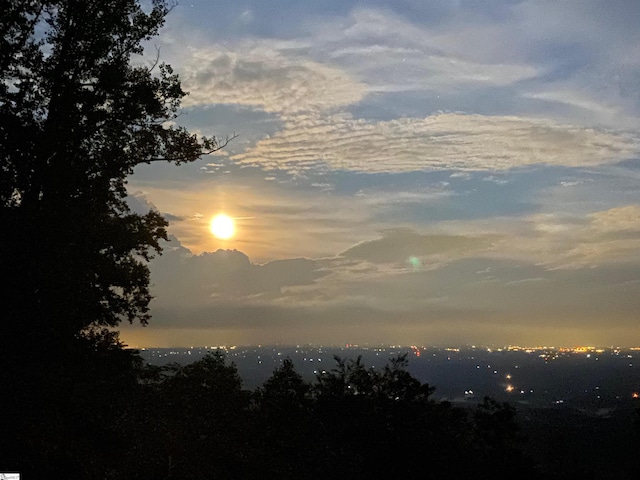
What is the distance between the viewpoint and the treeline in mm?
10406

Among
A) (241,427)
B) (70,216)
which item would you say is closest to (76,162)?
(70,216)

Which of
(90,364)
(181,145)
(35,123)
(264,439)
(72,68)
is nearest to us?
(90,364)

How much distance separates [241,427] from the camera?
15.8 metres

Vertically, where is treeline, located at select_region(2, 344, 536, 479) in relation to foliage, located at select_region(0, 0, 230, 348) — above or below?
below

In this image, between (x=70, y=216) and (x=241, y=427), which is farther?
(x=241, y=427)

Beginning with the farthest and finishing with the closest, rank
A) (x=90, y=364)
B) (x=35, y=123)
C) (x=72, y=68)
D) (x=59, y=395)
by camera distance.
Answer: (x=72, y=68) < (x=35, y=123) < (x=90, y=364) < (x=59, y=395)

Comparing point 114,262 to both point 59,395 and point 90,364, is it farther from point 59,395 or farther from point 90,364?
point 59,395

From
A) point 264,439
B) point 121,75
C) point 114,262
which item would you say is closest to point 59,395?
point 114,262

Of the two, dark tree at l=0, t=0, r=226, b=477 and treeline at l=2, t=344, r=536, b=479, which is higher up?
dark tree at l=0, t=0, r=226, b=477

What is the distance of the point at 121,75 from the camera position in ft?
48.3

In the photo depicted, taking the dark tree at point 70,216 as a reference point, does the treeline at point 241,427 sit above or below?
below

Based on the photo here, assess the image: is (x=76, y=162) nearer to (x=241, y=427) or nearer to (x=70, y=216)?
(x=70, y=216)

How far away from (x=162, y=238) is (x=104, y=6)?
623 centimetres

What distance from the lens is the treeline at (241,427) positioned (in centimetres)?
1041
